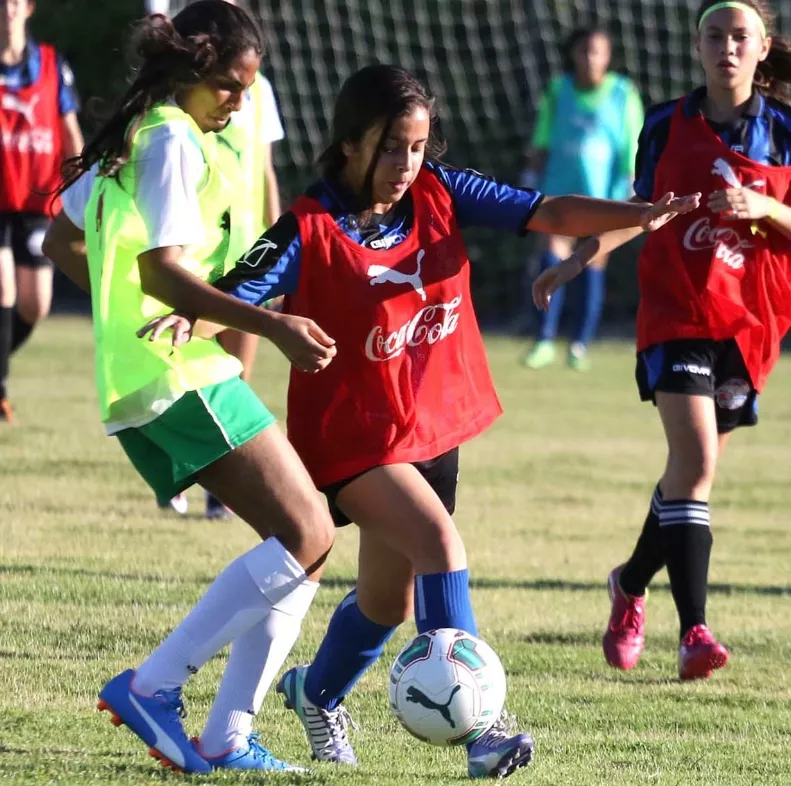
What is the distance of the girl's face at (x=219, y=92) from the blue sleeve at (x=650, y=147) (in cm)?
161

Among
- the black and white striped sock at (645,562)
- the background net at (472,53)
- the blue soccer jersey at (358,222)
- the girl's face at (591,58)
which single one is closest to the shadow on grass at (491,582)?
the black and white striped sock at (645,562)

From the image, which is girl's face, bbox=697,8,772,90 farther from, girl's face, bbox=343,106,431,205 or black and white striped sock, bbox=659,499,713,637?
girl's face, bbox=343,106,431,205

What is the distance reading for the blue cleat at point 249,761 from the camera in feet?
11.2

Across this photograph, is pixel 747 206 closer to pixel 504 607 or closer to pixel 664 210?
pixel 664 210

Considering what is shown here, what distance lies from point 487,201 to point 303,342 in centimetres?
73

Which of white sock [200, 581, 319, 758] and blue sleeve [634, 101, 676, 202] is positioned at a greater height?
blue sleeve [634, 101, 676, 202]

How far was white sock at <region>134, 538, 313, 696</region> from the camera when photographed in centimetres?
339

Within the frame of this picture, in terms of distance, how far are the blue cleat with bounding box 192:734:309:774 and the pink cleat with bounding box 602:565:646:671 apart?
1.50 meters

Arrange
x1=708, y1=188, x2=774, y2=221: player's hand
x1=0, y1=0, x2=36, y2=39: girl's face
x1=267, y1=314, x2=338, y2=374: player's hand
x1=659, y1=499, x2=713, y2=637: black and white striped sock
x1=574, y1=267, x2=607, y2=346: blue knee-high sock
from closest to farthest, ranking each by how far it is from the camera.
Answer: x1=267, y1=314, x2=338, y2=374: player's hand, x1=708, y1=188, x2=774, y2=221: player's hand, x1=659, y1=499, x2=713, y2=637: black and white striped sock, x1=0, y1=0, x2=36, y2=39: girl's face, x1=574, y1=267, x2=607, y2=346: blue knee-high sock

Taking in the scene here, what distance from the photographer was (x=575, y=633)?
16.8 feet

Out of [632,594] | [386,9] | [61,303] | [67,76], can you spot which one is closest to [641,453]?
[67,76]

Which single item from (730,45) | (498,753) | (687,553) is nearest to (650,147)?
(730,45)

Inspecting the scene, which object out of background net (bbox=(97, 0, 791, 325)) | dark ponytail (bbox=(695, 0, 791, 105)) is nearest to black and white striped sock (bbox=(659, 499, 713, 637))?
dark ponytail (bbox=(695, 0, 791, 105))

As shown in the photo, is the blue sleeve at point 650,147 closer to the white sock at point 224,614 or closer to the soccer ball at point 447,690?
the soccer ball at point 447,690
